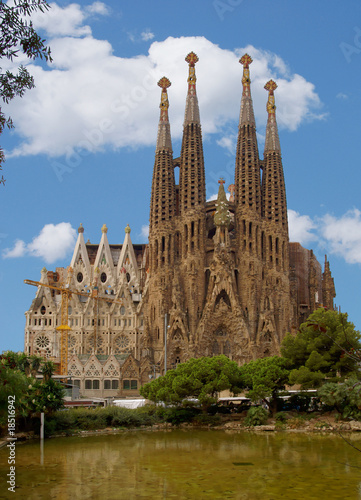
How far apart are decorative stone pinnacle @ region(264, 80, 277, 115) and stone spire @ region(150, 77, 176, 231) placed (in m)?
12.2

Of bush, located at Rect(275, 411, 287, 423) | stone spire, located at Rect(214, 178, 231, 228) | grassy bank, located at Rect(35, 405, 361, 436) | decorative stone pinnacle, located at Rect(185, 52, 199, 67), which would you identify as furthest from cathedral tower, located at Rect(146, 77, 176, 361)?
bush, located at Rect(275, 411, 287, 423)

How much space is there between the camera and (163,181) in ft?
230

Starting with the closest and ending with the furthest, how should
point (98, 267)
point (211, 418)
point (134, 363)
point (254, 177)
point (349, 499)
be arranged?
point (349, 499)
point (211, 418)
point (134, 363)
point (254, 177)
point (98, 267)

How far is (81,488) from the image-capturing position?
18.4m

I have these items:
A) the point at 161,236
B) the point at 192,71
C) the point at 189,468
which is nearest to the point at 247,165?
the point at 161,236

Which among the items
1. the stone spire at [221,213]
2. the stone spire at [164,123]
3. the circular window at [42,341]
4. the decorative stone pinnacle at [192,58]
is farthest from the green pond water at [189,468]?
the decorative stone pinnacle at [192,58]

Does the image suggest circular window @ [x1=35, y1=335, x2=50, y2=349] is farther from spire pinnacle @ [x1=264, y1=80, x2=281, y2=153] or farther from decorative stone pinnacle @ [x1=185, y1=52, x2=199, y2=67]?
decorative stone pinnacle @ [x1=185, y1=52, x2=199, y2=67]

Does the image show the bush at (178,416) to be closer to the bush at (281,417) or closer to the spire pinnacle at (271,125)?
the bush at (281,417)

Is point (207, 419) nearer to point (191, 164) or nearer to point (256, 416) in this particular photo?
point (256, 416)

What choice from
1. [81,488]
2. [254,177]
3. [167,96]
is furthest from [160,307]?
[81,488]

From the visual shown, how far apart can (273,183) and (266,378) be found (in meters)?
36.5

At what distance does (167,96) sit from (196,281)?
22.9 m

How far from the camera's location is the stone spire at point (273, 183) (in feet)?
226

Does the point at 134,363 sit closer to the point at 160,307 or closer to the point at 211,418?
the point at 160,307
